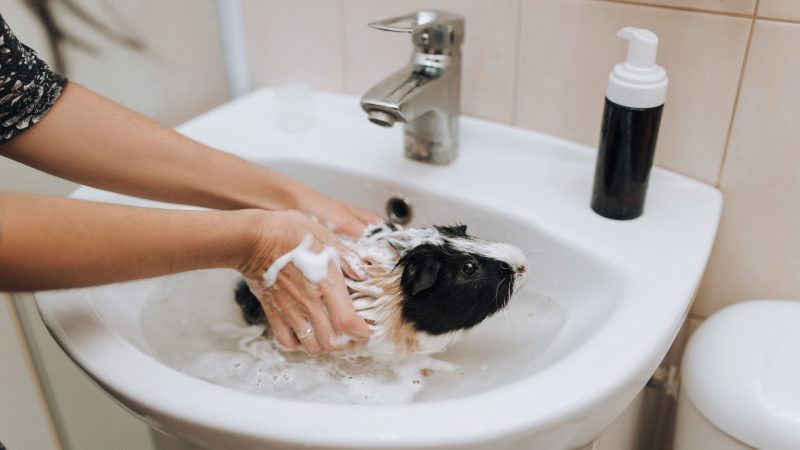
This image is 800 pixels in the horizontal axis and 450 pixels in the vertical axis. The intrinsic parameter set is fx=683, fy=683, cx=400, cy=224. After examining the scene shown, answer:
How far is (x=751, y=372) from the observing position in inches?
28.1

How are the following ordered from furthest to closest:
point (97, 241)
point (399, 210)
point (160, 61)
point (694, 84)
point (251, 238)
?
point (160, 61) < point (399, 210) < point (694, 84) < point (251, 238) < point (97, 241)

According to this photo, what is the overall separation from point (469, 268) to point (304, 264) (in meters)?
0.17

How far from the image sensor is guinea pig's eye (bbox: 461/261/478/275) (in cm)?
73

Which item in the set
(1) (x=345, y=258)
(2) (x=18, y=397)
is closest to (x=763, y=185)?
(1) (x=345, y=258)

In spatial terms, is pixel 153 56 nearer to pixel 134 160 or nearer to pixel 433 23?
pixel 134 160

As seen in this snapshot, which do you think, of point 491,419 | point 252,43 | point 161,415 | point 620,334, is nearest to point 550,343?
point 620,334

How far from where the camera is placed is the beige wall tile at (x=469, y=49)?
35.7 inches

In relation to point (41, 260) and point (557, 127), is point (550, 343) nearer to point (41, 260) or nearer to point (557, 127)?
point (557, 127)

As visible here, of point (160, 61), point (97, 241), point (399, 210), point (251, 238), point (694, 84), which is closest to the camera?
point (97, 241)

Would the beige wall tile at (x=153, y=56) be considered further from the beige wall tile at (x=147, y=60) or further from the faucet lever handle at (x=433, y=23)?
the faucet lever handle at (x=433, y=23)

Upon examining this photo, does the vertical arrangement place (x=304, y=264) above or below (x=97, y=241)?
below

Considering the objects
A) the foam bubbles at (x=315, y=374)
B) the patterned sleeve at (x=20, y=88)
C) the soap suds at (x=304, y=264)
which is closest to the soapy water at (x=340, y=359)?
the foam bubbles at (x=315, y=374)

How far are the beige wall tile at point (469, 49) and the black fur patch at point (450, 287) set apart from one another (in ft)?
1.01

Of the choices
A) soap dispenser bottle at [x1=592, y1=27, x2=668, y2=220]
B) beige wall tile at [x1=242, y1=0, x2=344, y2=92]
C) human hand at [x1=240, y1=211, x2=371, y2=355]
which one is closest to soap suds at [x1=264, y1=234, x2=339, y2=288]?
human hand at [x1=240, y1=211, x2=371, y2=355]
